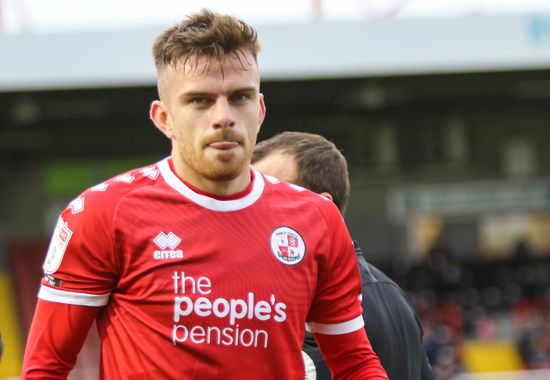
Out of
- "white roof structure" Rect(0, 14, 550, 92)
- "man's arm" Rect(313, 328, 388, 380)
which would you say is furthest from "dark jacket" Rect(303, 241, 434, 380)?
→ "white roof structure" Rect(0, 14, 550, 92)

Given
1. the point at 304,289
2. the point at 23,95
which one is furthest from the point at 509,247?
the point at 304,289

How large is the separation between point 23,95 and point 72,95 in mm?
748

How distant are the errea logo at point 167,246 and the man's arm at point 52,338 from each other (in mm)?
169

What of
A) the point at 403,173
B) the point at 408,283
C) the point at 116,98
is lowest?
the point at 408,283

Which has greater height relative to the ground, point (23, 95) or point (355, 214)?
point (23, 95)

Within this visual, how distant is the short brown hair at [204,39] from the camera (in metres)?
2.02

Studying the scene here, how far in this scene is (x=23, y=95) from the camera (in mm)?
15352

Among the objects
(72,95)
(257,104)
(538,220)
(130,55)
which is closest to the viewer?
(257,104)

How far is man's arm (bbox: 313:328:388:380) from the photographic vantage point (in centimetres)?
222

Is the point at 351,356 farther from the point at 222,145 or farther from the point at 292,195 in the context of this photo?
the point at 222,145

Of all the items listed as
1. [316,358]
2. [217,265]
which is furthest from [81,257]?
[316,358]

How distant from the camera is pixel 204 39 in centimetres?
202

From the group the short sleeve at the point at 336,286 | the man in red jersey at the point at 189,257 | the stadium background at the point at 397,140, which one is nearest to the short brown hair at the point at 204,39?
the man in red jersey at the point at 189,257

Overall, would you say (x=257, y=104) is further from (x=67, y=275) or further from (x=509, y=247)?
(x=509, y=247)
